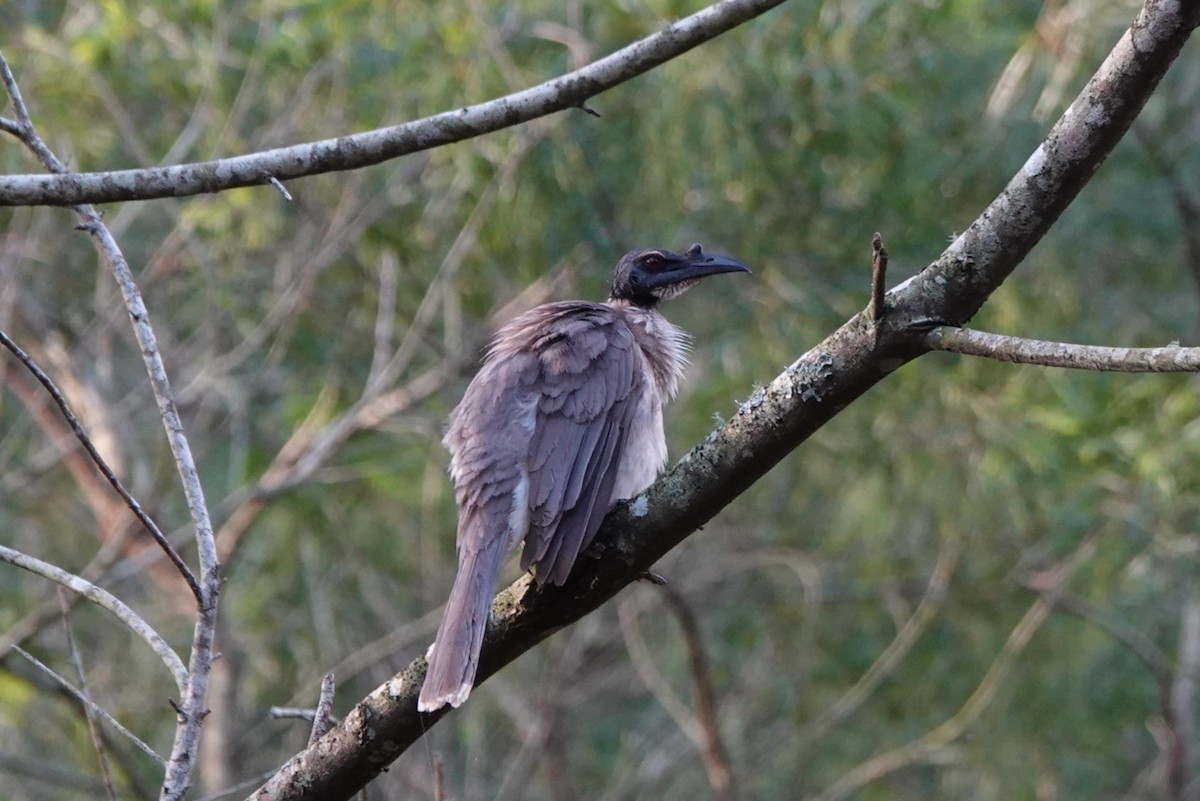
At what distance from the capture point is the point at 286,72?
31.5 feet

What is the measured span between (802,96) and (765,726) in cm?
541

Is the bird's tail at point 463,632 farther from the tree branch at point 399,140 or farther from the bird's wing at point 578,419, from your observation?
the tree branch at point 399,140

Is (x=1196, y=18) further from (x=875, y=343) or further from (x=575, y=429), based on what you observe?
(x=575, y=429)

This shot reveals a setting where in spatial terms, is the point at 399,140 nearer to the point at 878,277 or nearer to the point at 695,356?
the point at 878,277

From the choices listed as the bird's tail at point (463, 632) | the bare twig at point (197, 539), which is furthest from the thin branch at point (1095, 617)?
the bare twig at point (197, 539)

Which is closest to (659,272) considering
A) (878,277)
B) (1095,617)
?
(878,277)

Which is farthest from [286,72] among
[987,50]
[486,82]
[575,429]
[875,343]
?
[875,343]

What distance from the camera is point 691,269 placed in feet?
19.5

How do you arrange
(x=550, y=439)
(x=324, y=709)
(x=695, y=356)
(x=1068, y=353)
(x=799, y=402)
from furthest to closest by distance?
(x=695, y=356)
(x=550, y=439)
(x=324, y=709)
(x=799, y=402)
(x=1068, y=353)

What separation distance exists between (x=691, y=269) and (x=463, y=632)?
253cm

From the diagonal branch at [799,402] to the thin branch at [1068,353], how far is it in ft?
0.26

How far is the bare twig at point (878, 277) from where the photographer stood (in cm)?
297

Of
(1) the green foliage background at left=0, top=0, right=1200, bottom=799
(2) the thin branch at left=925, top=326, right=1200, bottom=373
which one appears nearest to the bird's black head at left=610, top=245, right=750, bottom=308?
(1) the green foliage background at left=0, top=0, right=1200, bottom=799

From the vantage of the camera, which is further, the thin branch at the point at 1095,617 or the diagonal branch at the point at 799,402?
the thin branch at the point at 1095,617
